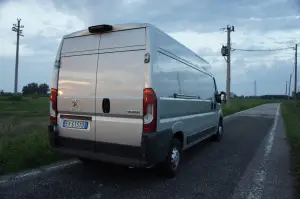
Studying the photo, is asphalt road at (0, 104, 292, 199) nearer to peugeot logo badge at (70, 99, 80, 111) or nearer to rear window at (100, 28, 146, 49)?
peugeot logo badge at (70, 99, 80, 111)

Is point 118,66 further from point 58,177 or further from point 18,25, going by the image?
point 18,25

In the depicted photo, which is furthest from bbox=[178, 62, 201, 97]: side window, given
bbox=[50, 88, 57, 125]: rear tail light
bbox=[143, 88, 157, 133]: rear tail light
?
bbox=[50, 88, 57, 125]: rear tail light

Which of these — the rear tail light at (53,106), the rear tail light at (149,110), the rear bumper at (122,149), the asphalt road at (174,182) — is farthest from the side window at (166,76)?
the rear tail light at (53,106)

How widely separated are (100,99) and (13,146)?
120 inches

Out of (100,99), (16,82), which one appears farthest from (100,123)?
(16,82)

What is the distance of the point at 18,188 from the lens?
4.34 m

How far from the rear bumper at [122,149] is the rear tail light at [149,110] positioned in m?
0.11

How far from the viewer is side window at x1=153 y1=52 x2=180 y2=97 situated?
14.5ft

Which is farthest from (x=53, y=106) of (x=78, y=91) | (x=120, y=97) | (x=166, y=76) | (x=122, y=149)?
(x=166, y=76)

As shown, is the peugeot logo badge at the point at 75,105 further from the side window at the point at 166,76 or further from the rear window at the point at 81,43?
the side window at the point at 166,76

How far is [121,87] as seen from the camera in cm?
446

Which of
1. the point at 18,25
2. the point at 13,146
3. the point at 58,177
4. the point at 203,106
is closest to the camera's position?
the point at 58,177

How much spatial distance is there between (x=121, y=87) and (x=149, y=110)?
0.60 meters

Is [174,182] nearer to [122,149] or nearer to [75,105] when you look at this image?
[122,149]
